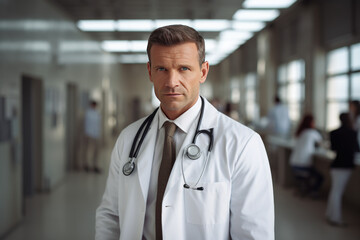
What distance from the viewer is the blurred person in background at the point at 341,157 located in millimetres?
4930

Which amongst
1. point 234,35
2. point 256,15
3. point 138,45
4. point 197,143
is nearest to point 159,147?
point 197,143

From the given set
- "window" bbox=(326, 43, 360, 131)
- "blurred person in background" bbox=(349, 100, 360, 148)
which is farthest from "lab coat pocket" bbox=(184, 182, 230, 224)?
"window" bbox=(326, 43, 360, 131)

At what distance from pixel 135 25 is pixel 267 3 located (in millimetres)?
4091

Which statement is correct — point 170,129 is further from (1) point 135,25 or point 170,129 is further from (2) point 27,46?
(1) point 135,25

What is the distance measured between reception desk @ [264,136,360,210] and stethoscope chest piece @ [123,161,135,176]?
4.59 meters

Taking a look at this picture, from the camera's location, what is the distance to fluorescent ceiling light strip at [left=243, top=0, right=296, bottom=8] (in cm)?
805

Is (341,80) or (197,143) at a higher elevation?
(341,80)

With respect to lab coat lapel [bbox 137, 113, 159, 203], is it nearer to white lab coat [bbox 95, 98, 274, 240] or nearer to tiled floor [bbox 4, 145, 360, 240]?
white lab coat [bbox 95, 98, 274, 240]

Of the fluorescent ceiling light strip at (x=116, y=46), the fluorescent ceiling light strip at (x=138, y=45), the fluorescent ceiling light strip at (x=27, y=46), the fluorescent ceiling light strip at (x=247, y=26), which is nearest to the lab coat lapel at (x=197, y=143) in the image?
the fluorescent ceiling light strip at (x=27, y=46)

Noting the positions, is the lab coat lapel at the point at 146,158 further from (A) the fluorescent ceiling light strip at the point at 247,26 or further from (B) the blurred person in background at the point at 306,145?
(A) the fluorescent ceiling light strip at the point at 247,26

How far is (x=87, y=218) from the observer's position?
5336mm

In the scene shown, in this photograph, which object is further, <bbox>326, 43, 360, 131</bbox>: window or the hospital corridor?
<bbox>326, 43, 360, 131</bbox>: window

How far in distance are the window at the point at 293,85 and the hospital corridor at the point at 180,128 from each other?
0.06 m

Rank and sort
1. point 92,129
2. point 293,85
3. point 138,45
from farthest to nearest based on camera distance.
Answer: point 138,45 < point 293,85 < point 92,129
